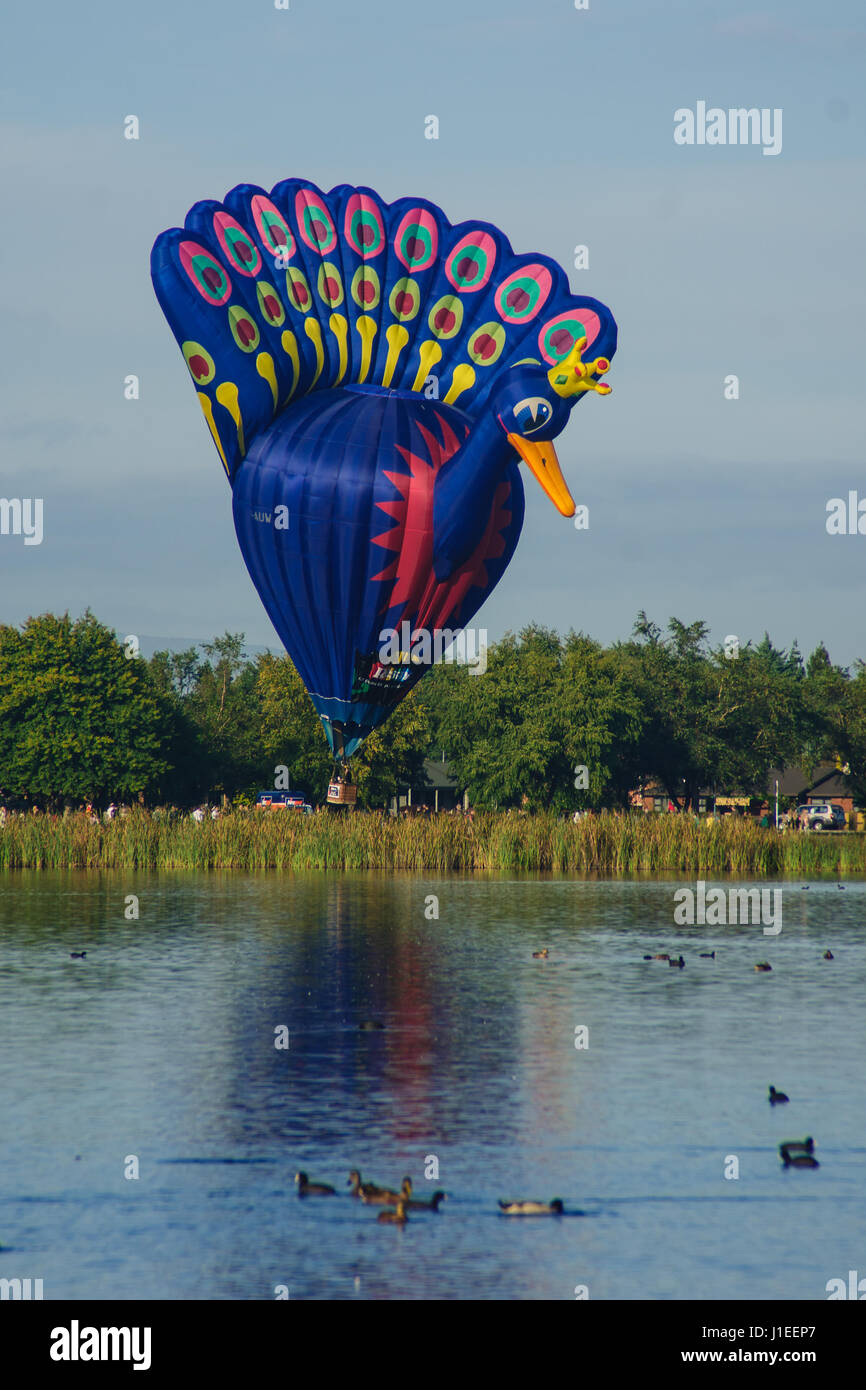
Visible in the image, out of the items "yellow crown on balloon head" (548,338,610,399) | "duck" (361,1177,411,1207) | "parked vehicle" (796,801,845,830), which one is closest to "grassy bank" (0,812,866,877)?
"yellow crown on balloon head" (548,338,610,399)

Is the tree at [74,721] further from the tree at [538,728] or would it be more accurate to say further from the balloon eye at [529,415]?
the balloon eye at [529,415]

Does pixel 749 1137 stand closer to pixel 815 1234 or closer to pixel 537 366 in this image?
pixel 815 1234

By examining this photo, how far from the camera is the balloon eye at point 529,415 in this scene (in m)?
36.1

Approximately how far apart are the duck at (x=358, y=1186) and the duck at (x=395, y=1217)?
404 mm

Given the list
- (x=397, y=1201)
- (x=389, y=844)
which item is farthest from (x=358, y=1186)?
(x=389, y=844)

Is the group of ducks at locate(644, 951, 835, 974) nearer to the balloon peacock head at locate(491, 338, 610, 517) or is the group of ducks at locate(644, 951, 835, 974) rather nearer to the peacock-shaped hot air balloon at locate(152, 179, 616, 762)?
the peacock-shaped hot air balloon at locate(152, 179, 616, 762)

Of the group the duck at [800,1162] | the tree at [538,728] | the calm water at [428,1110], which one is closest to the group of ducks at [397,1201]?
the calm water at [428,1110]

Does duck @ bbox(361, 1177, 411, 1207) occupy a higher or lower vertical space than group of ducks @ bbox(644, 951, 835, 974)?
lower

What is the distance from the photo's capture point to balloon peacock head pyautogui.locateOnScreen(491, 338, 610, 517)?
36.1 m

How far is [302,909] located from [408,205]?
51.8 ft

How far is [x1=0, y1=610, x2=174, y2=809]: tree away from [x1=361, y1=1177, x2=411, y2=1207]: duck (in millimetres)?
60042

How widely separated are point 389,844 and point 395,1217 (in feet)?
116

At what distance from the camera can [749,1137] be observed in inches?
618
